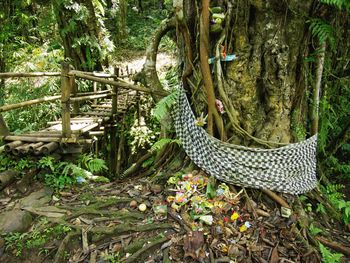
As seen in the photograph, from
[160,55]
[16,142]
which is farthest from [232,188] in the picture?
[160,55]

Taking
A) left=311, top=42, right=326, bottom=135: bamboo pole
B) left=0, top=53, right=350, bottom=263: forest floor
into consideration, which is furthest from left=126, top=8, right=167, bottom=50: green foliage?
left=0, top=53, right=350, bottom=263: forest floor

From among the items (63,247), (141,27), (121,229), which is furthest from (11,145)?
(141,27)

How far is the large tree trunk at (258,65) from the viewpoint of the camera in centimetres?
306

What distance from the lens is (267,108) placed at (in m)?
3.31

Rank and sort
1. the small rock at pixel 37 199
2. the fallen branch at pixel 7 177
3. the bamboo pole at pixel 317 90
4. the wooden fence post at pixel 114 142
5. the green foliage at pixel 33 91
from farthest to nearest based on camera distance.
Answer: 1. the green foliage at pixel 33 91
2. the wooden fence post at pixel 114 142
3. the fallen branch at pixel 7 177
4. the small rock at pixel 37 199
5. the bamboo pole at pixel 317 90

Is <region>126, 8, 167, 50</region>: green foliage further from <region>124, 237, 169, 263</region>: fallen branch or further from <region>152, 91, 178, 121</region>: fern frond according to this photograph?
<region>124, 237, 169, 263</region>: fallen branch

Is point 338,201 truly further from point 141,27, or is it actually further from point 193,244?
point 141,27

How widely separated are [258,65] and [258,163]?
3.44 feet

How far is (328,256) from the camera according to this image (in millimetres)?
2783

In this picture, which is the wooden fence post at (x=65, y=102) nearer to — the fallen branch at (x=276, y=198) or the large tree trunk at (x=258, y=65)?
the large tree trunk at (x=258, y=65)

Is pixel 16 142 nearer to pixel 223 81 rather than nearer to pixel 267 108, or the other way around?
pixel 223 81

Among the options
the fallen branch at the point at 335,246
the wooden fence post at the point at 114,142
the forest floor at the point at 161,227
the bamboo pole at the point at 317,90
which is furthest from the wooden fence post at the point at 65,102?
the fallen branch at the point at 335,246

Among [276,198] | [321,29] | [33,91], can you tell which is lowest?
[276,198]

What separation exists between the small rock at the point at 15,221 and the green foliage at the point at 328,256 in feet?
9.68
